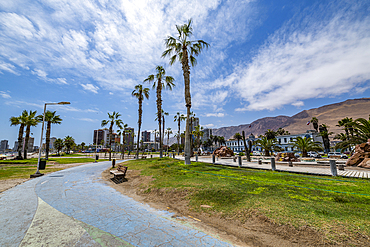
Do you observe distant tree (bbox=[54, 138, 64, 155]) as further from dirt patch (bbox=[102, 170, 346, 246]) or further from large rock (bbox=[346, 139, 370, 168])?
large rock (bbox=[346, 139, 370, 168])

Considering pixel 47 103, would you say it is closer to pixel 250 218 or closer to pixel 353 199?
pixel 250 218

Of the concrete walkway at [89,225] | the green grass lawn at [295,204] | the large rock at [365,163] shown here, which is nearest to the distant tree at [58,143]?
the concrete walkway at [89,225]

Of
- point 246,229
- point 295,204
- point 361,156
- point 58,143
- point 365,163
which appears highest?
point 58,143

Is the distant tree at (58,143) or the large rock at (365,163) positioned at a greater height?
the distant tree at (58,143)

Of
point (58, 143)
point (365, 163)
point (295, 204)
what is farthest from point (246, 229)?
point (58, 143)

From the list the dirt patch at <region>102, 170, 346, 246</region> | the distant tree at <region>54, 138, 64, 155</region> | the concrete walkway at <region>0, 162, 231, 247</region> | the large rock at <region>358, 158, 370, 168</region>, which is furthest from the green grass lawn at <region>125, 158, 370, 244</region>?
the distant tree at <region>54, 138, 64, 155</region>

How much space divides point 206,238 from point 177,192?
3961mm

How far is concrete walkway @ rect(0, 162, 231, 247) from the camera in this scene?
405 cm

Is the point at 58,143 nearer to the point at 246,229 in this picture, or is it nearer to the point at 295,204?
the point at 246,229

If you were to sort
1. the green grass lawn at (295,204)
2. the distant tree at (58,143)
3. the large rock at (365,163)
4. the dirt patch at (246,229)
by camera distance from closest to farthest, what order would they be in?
1. the dirt patch at (246,229)
2. the green grass lawn at (295,204)
3. the large rock at (365,163)
4. the distant tree at (58,143)

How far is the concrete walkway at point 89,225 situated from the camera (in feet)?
13.3

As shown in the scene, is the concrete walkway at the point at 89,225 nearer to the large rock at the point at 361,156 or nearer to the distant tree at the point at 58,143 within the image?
the large rock at the point at 361,156

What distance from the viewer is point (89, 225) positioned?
493 centimetres

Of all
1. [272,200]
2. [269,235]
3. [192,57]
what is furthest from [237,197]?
[192,57]
